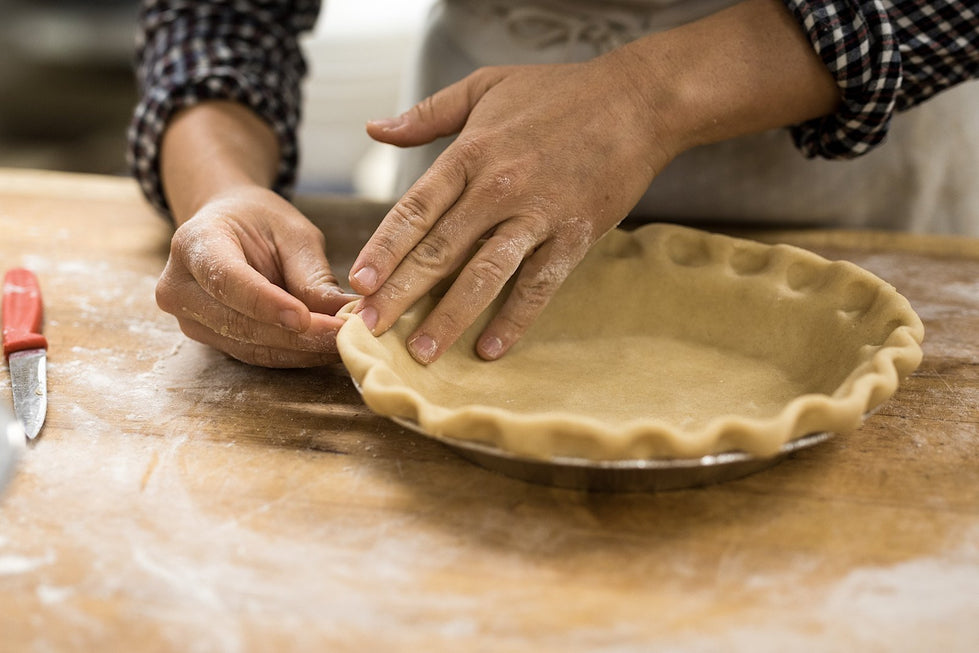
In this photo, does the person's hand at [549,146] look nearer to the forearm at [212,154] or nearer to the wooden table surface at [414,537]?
the wooden table surface at [414,537]

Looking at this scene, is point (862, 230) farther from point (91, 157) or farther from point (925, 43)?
point (91, 157)

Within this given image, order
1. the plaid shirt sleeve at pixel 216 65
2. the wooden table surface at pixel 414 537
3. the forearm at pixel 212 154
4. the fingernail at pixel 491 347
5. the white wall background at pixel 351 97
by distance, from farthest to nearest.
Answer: the white wall background at pixel 351 97
the plaid shirt sleeve at pixel 216 65
the forearm at pixel 212 154
the fingernail at pixel 491 347
the wooden table surface at pixel 414 537

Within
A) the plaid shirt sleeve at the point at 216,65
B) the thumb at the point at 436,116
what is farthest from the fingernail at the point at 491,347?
the plaid shirt sleeve at the point at 216,65

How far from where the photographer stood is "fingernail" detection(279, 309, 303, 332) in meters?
1.14

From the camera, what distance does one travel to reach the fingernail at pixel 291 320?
1136mm

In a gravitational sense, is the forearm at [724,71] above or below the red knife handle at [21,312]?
above

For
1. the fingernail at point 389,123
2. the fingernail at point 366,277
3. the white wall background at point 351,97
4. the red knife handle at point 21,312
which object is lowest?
the white wall background at point 351,97

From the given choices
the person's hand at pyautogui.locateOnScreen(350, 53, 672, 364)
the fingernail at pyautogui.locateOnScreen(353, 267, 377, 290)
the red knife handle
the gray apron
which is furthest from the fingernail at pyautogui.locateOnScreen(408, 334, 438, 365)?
the gray apron

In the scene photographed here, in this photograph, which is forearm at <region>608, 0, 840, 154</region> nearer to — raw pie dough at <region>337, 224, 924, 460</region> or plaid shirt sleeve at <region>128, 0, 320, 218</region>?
raw pie dough at <region>337, 224, 924, 460</region>

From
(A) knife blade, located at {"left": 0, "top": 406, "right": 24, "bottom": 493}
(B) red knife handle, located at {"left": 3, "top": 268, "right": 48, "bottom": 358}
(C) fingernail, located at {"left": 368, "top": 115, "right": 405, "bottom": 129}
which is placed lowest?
(B) red knife handle, located at {"left": 3, "top": 268, "right": 48, "bottom": 358}

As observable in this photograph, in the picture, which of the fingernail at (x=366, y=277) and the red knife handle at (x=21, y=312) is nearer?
the fingernail at (x=366, y=277)

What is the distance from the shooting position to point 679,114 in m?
1.31

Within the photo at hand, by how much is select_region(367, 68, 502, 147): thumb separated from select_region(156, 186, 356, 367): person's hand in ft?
0.63

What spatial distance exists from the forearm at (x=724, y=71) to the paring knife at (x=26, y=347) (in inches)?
37.2
